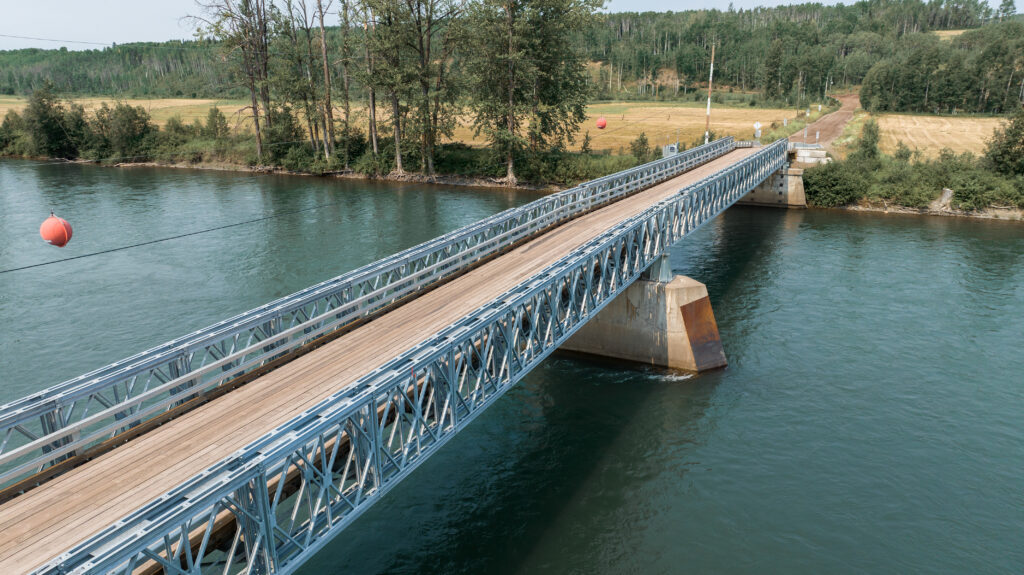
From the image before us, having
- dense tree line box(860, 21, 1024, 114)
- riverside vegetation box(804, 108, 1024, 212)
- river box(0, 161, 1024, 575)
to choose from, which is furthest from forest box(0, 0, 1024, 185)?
dense tree line box(860, 21, 1024, 114)

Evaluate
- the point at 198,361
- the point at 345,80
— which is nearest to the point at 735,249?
the point at 198,361

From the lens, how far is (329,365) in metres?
17.5

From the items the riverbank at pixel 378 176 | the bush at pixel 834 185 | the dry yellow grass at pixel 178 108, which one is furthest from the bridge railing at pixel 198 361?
the dry yellow grass at pixel 178 108

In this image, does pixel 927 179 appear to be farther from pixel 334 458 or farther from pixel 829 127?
pixel 334 458

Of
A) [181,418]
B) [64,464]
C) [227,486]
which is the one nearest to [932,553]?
[227,486]

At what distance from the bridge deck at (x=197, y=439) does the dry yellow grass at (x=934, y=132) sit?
78340 mm

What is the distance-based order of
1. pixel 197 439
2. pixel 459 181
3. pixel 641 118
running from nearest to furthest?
pixel 197 439 < pixel 459 181 < pixel 641 118

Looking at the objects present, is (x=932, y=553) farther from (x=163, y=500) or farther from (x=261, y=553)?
(x=163, y=500)

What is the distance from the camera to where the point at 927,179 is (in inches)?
2520

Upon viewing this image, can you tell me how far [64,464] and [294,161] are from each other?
269 feet

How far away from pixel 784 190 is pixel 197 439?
64.2 metres

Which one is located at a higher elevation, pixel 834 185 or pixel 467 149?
pixel 467 149

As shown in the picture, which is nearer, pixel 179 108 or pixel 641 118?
pixel 641 118

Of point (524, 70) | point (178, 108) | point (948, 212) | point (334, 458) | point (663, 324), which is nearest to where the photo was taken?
point (334, 458)
